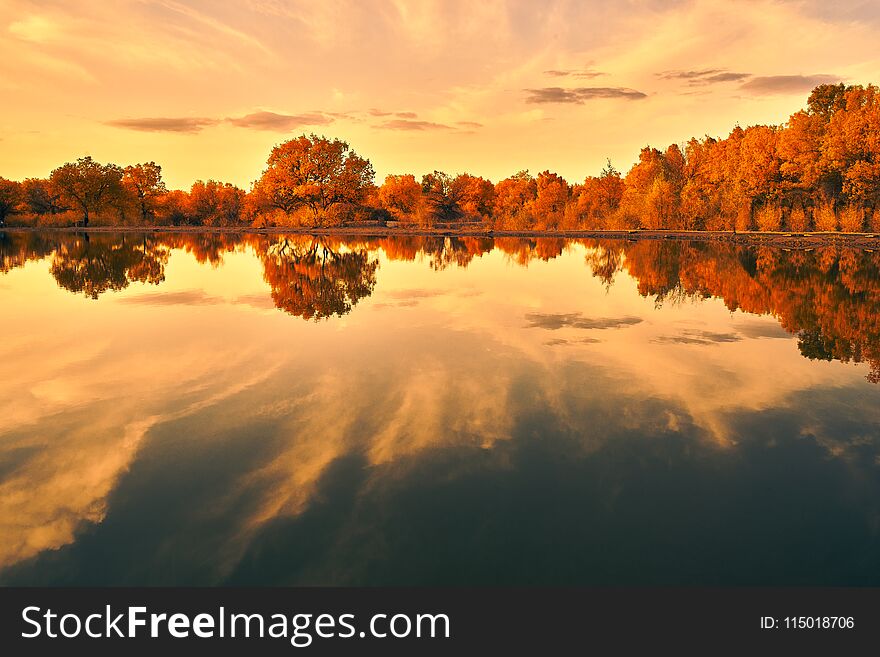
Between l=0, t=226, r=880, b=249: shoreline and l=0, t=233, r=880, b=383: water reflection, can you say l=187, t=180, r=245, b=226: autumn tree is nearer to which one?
l=0, t=226, r=880, b=249: shoreline

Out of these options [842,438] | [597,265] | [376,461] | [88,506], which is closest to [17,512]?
[88,506]


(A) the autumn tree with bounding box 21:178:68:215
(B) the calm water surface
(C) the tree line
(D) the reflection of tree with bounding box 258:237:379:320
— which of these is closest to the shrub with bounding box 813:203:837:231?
(C) the tree line

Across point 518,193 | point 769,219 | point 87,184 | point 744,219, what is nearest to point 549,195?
point 518,193

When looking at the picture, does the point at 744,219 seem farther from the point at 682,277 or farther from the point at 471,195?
the point at 471,195

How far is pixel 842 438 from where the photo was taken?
8.45 meters

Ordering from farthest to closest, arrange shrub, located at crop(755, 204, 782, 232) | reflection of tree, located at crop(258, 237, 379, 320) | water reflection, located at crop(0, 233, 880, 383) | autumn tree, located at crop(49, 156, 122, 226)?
autumn tree, located at crop(49, 156, 122, 226), shrub, located at crop(755, 204, 782, 232), reflection of tree, located at crop(258, 237, 379, 320), water reflection, located at crop(0, 233, 880, 383)

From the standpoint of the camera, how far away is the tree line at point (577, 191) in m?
57.8

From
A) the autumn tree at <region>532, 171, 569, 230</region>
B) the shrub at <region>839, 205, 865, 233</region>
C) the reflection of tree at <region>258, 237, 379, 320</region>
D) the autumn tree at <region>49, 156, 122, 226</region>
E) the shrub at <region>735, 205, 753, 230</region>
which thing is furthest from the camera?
the autumn tree at <region>532, 171, 569, 230</region>

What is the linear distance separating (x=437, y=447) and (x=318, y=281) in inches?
768

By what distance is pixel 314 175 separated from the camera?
92875mm

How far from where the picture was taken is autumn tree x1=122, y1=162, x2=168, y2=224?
119 meters

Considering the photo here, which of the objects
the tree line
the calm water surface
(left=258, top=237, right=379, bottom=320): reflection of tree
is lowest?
the calm water surface

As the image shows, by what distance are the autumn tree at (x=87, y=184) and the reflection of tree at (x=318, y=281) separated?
83642mm

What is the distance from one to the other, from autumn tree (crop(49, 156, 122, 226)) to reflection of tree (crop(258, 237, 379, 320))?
8364 centimetres
